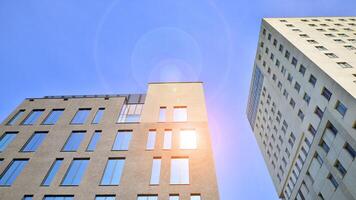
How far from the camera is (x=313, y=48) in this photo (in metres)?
37.3

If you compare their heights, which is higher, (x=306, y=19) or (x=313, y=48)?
(x=306, y=19)

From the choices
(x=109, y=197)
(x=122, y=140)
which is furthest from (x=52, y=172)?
(x=122, y=140)

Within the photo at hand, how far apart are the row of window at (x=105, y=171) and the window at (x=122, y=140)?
61.8 inches

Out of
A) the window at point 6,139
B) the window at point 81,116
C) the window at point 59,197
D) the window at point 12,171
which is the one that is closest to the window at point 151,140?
the window at point 59,197

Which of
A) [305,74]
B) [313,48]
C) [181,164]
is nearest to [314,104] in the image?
[305,74]

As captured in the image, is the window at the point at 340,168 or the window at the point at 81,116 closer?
the window at the point at 340,168

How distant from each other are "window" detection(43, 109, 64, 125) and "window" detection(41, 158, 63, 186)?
7109 millimetres

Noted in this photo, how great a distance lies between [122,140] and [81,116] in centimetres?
793

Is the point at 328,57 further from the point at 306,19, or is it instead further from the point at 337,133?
the point at 306,19

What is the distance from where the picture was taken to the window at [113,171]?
23203 millimetres

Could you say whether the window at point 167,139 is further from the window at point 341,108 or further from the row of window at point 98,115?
the window at point 341,108

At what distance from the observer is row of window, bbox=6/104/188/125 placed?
30.8 m

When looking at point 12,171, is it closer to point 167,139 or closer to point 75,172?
point 75,172

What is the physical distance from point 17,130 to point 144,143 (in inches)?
657
